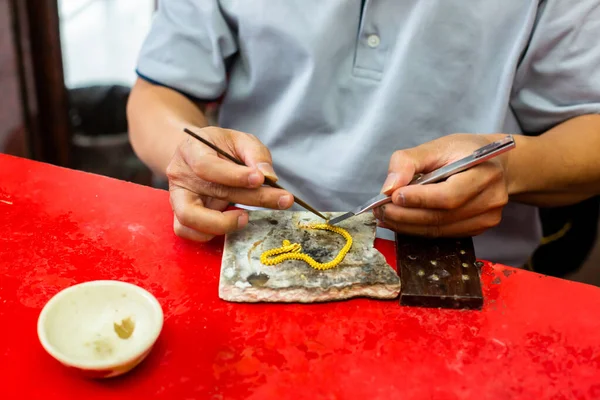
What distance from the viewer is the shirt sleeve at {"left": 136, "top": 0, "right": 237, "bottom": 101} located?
1381 millimetres

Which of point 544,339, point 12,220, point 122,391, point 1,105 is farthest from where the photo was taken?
point 1,105

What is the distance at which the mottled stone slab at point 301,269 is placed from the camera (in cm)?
91

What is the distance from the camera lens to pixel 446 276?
962mm

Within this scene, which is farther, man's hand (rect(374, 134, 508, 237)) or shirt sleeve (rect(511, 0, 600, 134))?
shirt sleeve (rect(511, 0, 600, 134))

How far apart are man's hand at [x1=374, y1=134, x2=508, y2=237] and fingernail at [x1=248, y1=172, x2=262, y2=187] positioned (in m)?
0.22

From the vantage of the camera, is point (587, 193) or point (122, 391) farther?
point (587, 193)

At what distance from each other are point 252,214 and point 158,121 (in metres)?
0.40

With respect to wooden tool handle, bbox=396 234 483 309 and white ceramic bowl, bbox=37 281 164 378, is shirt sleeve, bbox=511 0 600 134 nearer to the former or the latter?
wooden tool handle, bbox=396 234 483 309

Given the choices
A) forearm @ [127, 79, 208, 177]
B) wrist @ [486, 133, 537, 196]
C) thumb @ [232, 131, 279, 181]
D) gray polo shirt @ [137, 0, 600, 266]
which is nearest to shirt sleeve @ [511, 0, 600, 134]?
gray polo shirt @ [137, 0, 600, 266]

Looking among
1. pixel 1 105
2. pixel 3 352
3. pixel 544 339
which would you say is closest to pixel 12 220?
pixel 3 352

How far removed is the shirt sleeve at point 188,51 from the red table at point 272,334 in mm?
445

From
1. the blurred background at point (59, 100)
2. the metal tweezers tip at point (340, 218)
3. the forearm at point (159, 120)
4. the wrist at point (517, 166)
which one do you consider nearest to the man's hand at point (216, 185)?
the metal tweezers tip at point (340, 218)

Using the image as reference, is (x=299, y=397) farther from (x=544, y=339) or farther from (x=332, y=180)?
(x=332, y=180)

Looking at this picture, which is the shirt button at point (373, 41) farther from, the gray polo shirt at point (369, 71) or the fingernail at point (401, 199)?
the fingernail at point (401, 199)
